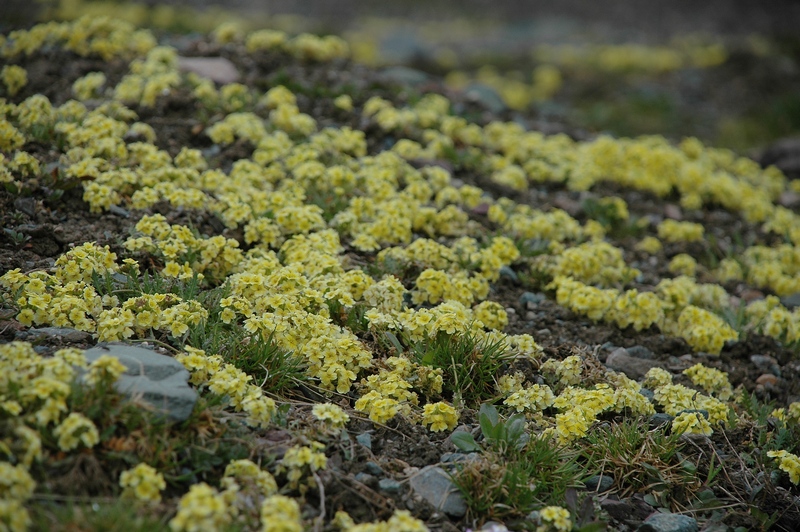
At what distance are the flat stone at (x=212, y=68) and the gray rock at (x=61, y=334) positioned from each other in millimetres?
4356

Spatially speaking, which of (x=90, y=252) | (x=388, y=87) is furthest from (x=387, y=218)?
(x=388, y=87)

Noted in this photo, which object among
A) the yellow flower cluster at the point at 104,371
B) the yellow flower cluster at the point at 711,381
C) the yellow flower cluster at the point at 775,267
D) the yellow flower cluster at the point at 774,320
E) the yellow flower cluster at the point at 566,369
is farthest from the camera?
the yellow flower cluster at the point at 775,267

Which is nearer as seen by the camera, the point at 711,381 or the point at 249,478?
the point at 249,478

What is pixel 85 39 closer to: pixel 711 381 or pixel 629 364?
pixel 629 364

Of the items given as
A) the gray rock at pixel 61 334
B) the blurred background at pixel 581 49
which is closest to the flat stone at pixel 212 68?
the blurred background at pixel 581 49

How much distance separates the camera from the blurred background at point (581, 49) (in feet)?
37.5

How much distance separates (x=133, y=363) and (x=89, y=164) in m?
2.58

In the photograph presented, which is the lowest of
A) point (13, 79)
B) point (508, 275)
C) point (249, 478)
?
point (249, 478)

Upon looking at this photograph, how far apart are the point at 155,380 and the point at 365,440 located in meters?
1.17

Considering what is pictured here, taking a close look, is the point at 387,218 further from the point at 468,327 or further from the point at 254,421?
the point at 254,421

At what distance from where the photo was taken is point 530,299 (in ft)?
18.9

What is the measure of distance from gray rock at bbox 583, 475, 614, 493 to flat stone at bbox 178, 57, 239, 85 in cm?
575

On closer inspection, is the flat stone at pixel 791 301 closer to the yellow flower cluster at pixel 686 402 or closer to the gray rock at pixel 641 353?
the gray rock at pixel 641 353

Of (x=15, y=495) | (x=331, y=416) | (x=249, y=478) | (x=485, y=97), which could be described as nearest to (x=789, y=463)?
(x=331, y=416)
